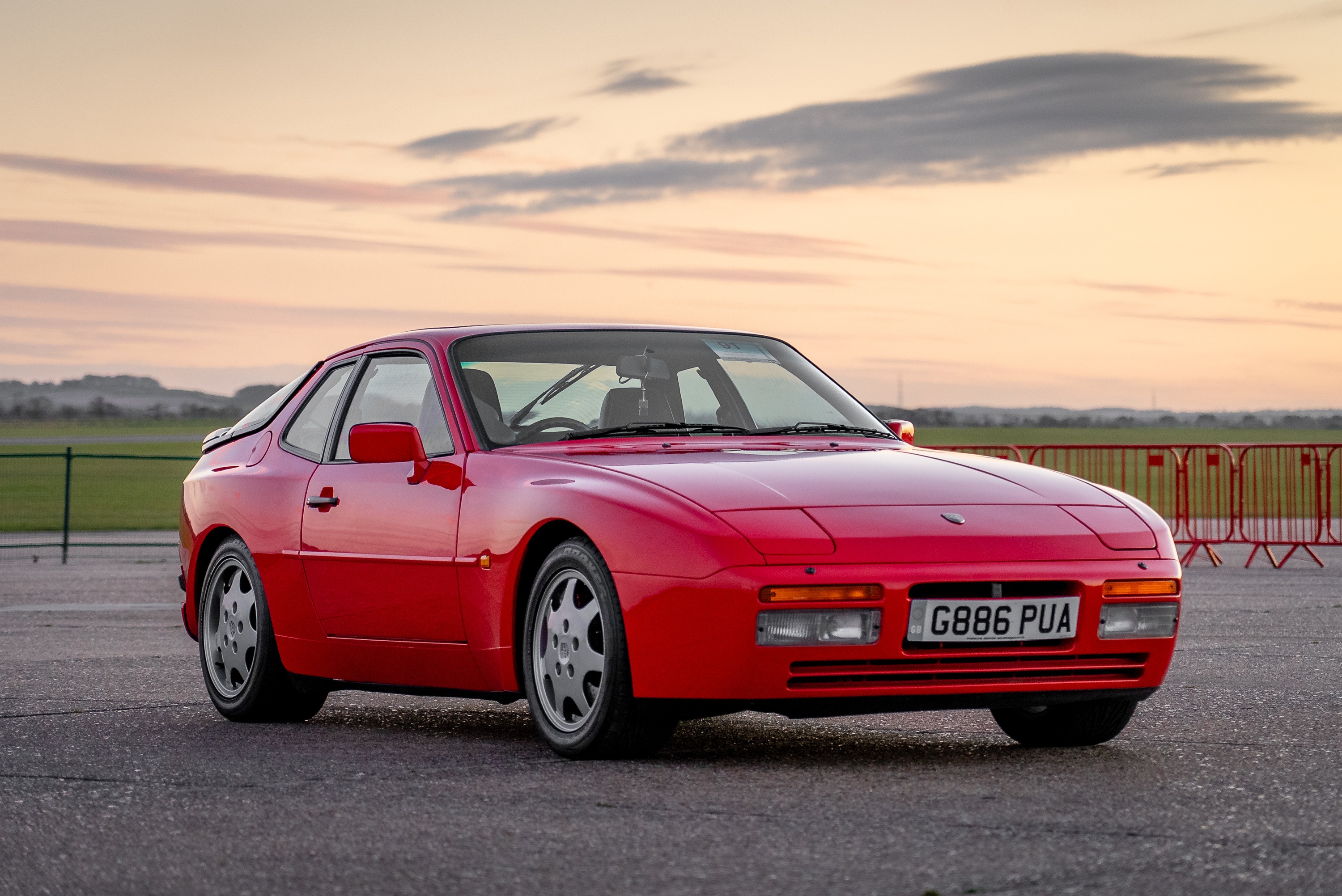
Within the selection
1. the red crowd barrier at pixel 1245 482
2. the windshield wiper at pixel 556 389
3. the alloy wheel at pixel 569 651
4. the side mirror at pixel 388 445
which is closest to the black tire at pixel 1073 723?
the alloy wheel at pixel 569 651

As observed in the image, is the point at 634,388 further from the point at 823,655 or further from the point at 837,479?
the point at 823,655

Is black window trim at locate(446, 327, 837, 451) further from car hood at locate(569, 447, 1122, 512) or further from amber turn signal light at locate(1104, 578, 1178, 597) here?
amber turn signal light at locate(1104, 578, 1178, 597)

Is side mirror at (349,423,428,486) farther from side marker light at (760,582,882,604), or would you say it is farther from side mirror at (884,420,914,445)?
side mirror at (884,420,914,445)

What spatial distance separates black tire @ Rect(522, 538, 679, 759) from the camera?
6.05m

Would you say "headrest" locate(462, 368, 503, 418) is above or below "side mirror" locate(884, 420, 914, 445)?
above

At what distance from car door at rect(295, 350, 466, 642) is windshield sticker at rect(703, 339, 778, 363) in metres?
1.20

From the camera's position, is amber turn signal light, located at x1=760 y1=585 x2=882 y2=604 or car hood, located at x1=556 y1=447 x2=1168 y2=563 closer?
amber turn signal light, located at x1=760 y1=585 x2=882 y2=604

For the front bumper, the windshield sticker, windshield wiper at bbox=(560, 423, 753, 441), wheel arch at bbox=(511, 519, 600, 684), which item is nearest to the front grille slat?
the front bumper

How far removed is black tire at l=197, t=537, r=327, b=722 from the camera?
7.86 m

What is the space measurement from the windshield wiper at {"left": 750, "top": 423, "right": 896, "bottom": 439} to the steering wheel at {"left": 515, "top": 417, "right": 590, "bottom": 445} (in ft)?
2.16

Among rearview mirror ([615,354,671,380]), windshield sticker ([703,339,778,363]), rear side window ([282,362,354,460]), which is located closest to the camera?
rearview mirror ([615,354,671,380])

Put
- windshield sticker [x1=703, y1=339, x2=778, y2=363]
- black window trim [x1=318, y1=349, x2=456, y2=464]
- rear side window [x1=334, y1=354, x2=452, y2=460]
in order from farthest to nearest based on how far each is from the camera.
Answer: windshield sticker [x1=703, y1=339, x2=778, y2=363], black window trim [x1=318, y1=349, x2=456, y2=464], rear side window [x1=334, y1=354, x2=452, y2=460]

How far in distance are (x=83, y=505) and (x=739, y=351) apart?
3454 cm

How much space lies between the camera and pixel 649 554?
5914 mm
